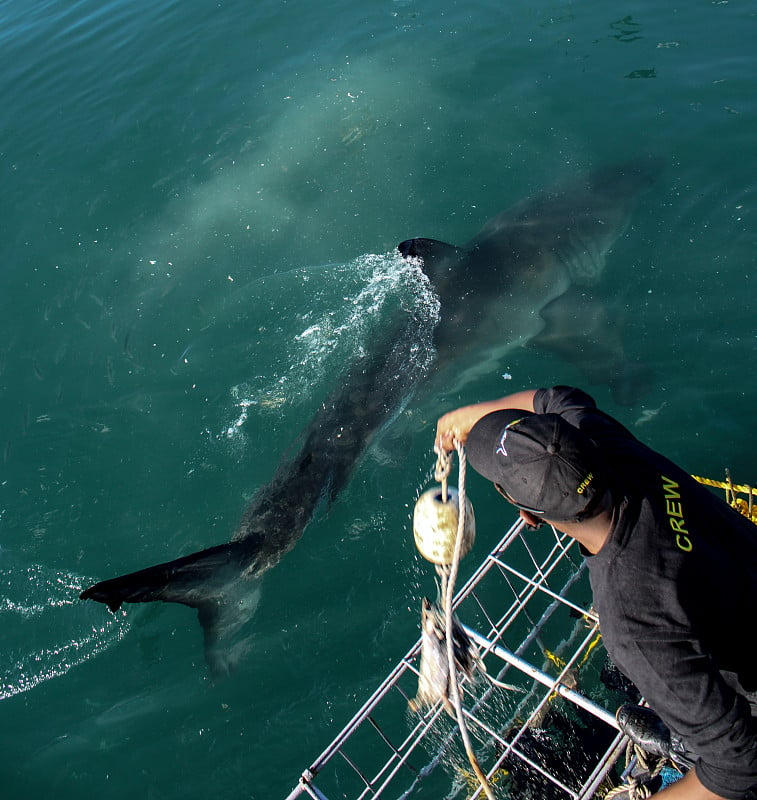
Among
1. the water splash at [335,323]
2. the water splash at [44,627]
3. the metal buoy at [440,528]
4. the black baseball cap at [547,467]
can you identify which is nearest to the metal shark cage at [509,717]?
the metal buoy at [440,528]

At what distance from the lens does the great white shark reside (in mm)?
5422

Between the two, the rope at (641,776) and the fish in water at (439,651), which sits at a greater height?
→ the fish in water at (439,651)

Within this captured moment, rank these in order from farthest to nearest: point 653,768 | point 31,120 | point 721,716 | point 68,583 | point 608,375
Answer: point 31,120 → point 608,375 → point 68,583 → point 653,768 → point 721,716

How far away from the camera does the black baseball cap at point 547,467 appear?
2396 mm

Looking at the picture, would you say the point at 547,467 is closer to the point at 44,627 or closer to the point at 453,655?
the point at 453,655

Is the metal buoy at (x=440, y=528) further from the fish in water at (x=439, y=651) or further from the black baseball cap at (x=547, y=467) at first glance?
the black baseball cap at (x=547, y=467)

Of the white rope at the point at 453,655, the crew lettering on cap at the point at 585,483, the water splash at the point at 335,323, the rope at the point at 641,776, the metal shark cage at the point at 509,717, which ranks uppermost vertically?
the crew lettering on cap at the point at 585,483

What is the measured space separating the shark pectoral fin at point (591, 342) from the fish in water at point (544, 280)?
11 mm

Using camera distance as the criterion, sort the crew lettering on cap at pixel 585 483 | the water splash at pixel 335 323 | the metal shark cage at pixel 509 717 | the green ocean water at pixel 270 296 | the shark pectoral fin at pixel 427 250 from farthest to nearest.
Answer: the shark pectoral fin at pixel 427 250 → the water splash at pixel 335 323 → the green ocean water at pixel 270 296 → the metal shark cage at pixel 509 717 → the crew lettering on cap at pixel 585 483

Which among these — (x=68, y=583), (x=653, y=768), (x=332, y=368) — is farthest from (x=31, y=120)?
(x=653, y=768)

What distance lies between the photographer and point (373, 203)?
9.41 metres

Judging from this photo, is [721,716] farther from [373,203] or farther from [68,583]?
[373,203]

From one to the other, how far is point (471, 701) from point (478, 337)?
4210 mm

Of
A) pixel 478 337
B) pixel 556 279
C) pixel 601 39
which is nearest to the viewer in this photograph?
pixel 478 337
